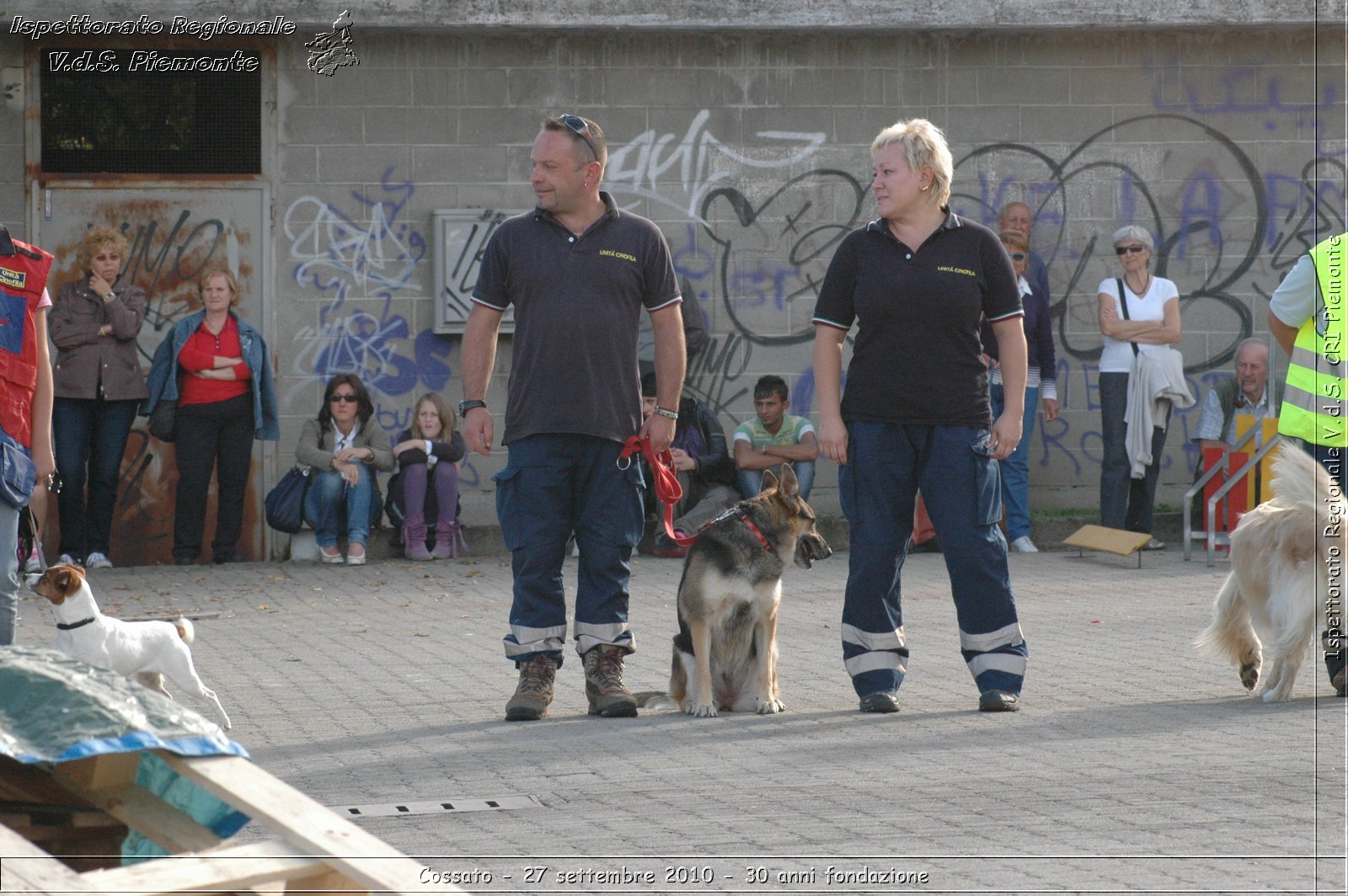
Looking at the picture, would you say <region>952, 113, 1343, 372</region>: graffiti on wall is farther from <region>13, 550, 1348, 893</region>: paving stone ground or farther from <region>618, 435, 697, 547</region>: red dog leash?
<region>618, 435, 697, 547</region>: red dog leash

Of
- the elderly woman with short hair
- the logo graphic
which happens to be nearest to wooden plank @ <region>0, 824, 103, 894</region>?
the elderly woman with short hair

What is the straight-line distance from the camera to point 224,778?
3637 millimetres

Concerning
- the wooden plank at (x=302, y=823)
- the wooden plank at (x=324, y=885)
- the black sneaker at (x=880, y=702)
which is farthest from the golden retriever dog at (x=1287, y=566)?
the wooden plank at (x=324, y=885)

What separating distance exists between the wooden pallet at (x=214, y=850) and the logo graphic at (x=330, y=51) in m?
10.5

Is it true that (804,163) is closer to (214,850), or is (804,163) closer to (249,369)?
(249,369)

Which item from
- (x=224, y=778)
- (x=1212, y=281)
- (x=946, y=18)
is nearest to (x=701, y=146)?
(x=946, y=18)

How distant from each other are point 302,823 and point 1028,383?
10602 mm

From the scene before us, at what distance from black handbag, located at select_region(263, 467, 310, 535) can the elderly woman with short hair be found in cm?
119

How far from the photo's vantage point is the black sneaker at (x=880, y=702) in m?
7.05

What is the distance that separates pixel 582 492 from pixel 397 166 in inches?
294

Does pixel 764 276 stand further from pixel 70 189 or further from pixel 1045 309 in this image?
pixel 70 189

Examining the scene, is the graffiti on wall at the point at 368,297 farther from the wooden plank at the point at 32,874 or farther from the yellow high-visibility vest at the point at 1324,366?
the wooden plank at the point at 32,874

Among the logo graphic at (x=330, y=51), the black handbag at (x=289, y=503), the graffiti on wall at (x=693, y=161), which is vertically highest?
the logo graphic at (x=330, y=51)

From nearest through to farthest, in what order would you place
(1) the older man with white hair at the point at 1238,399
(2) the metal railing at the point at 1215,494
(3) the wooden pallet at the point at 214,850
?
(3) the wooden pallet at the point at 214,850 → (2) the metal railing at the point at 1215,494 → (1) the older man with white hair at the point at 1238,399
